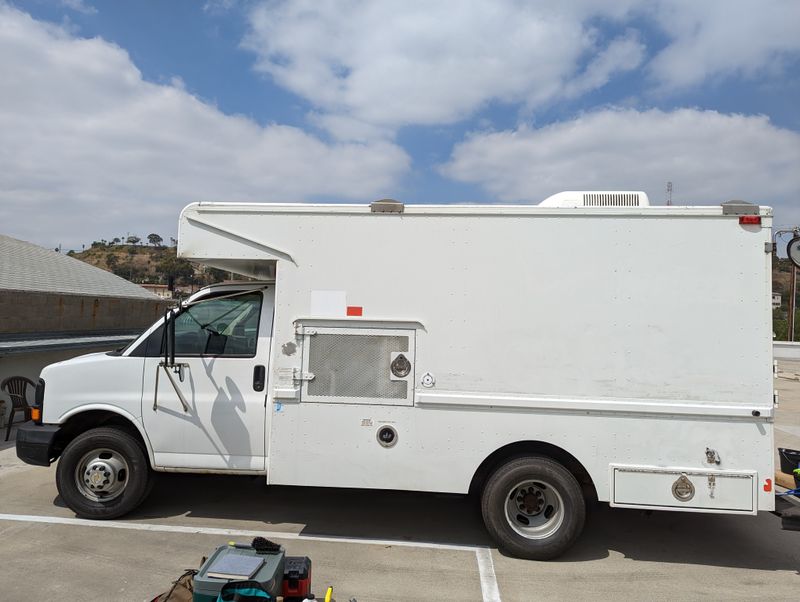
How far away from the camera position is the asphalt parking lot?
411cm

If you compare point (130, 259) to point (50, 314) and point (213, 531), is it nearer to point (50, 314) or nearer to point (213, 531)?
point (50, 314)

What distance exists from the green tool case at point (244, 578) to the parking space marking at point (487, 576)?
1.49 m

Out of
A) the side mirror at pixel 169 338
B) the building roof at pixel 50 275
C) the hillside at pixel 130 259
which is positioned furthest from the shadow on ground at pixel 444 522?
the hillside at pixel 130 259

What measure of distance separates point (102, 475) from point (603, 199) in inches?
201

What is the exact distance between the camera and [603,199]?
15.6 ft

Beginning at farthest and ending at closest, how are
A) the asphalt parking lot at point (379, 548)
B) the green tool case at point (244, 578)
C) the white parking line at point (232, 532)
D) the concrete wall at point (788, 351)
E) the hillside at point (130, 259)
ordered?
the hillside at point (130, 259) < the concrete wall at point (788, 351) < the white parking line at point (232, 532) < the asphalt parking lot at point (379, 548) < the green tool case at point (244, 578)

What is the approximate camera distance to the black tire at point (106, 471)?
5078 mm

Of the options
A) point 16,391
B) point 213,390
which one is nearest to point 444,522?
point 213,390

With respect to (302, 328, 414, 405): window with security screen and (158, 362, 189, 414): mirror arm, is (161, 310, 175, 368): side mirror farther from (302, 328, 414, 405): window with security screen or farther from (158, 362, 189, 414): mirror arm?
(302, 328, 414, 405): window with security screen

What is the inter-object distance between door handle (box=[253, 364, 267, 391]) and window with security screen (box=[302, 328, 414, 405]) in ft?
1.58

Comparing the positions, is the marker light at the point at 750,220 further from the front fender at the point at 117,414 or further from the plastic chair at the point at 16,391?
the plastic chair at the point at 16,391

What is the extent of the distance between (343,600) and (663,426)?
108 inches

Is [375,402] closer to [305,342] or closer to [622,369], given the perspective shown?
[305,342]

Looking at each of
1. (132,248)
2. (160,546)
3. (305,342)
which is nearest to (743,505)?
(305,342)
